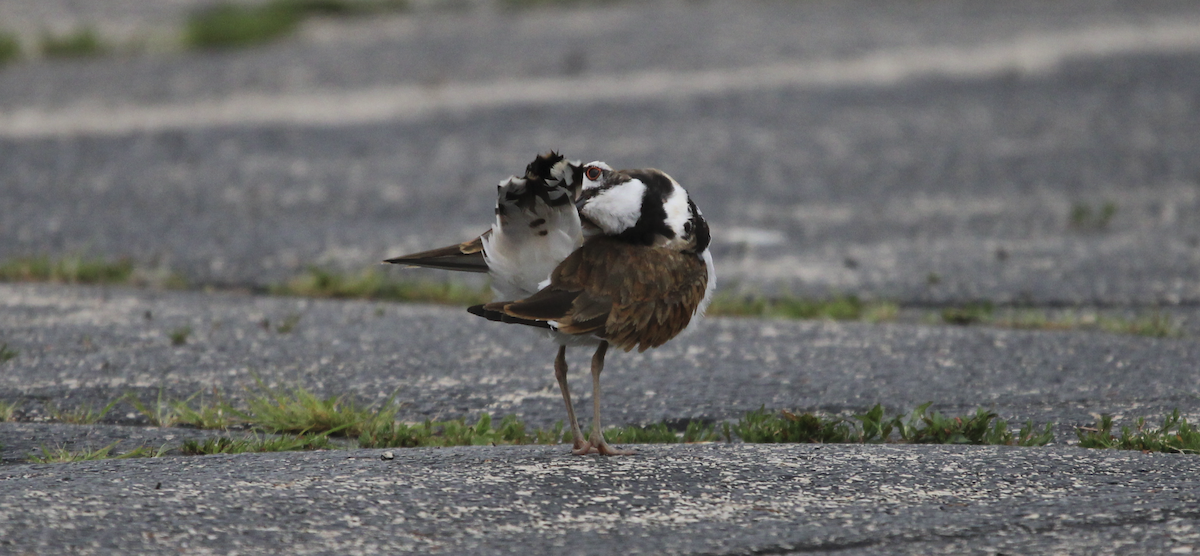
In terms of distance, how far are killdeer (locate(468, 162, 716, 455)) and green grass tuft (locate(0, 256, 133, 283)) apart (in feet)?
11.3

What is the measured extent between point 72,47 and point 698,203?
6.31 meters

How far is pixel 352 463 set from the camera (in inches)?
151

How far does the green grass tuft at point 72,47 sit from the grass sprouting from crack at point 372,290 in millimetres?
6098

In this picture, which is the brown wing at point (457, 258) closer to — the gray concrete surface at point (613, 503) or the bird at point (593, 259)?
the bird at point (593, 259)

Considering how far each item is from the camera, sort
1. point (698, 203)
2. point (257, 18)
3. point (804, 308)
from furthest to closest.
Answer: point (257, 18), point (698, 203), point (804, 308)

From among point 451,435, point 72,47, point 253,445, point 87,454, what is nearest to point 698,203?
point 451,435

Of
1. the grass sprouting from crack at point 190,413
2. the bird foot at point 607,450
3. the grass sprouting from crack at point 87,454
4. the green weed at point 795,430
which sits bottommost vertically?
the grass sprouting from crack at point 87,454

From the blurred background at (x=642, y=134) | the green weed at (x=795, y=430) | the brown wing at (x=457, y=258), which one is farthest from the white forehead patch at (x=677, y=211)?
the blurred background at (x=642, y=134)

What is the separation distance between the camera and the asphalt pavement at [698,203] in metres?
3.47

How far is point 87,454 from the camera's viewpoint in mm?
4027

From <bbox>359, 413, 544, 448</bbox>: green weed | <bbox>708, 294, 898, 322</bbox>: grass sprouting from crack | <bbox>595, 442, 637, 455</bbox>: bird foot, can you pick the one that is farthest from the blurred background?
<bbox>595, 442, 637, 455</bbox>: bird foot

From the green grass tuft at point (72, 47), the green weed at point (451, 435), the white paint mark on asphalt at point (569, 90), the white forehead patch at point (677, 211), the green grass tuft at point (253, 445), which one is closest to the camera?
the white forehead patch at point (677, 211)

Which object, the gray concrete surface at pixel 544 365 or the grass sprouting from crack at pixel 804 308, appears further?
the grass sprouting from crack at pixel 804 308

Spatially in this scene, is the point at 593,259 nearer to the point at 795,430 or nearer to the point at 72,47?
the point at 795,430
